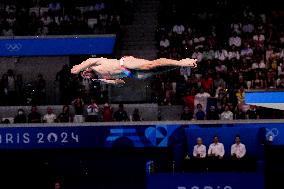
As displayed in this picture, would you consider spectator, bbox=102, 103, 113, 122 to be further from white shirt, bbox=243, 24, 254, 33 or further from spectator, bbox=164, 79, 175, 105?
white shirt, bbox=243, 24, 254, 33

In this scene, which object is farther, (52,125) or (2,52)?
(2,52)

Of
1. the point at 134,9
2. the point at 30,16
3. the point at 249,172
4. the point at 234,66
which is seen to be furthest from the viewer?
the point at 134,9

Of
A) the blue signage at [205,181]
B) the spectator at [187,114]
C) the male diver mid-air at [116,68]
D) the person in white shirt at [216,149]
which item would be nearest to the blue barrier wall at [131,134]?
the spectator at [187,114]

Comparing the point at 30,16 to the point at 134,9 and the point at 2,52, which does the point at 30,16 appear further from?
the point at 134,9

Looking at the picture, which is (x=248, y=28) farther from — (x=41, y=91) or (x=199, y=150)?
(x=41, y=91)

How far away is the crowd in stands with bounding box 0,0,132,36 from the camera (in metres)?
22.9

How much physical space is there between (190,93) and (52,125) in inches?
174

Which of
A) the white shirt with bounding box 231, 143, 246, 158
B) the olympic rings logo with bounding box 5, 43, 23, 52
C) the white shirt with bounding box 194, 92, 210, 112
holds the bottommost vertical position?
the white shirt with bounding box 231, 143, 246, 158

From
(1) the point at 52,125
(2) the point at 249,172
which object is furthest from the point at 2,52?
(2) the point at 249,172

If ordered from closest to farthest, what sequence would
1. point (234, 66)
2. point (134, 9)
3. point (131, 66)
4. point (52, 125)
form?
point (131, 66)
point (52, 125)
point (234, 66)
point (134, 9)

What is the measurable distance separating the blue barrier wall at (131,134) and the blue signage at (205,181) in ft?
5.99

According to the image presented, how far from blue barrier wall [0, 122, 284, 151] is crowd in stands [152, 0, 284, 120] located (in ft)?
1.41

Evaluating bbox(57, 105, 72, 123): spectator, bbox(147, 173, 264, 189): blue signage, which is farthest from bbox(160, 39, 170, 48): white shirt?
bbox(147, 173, 264, 189): blue signage

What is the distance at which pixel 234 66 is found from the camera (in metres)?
21.1
